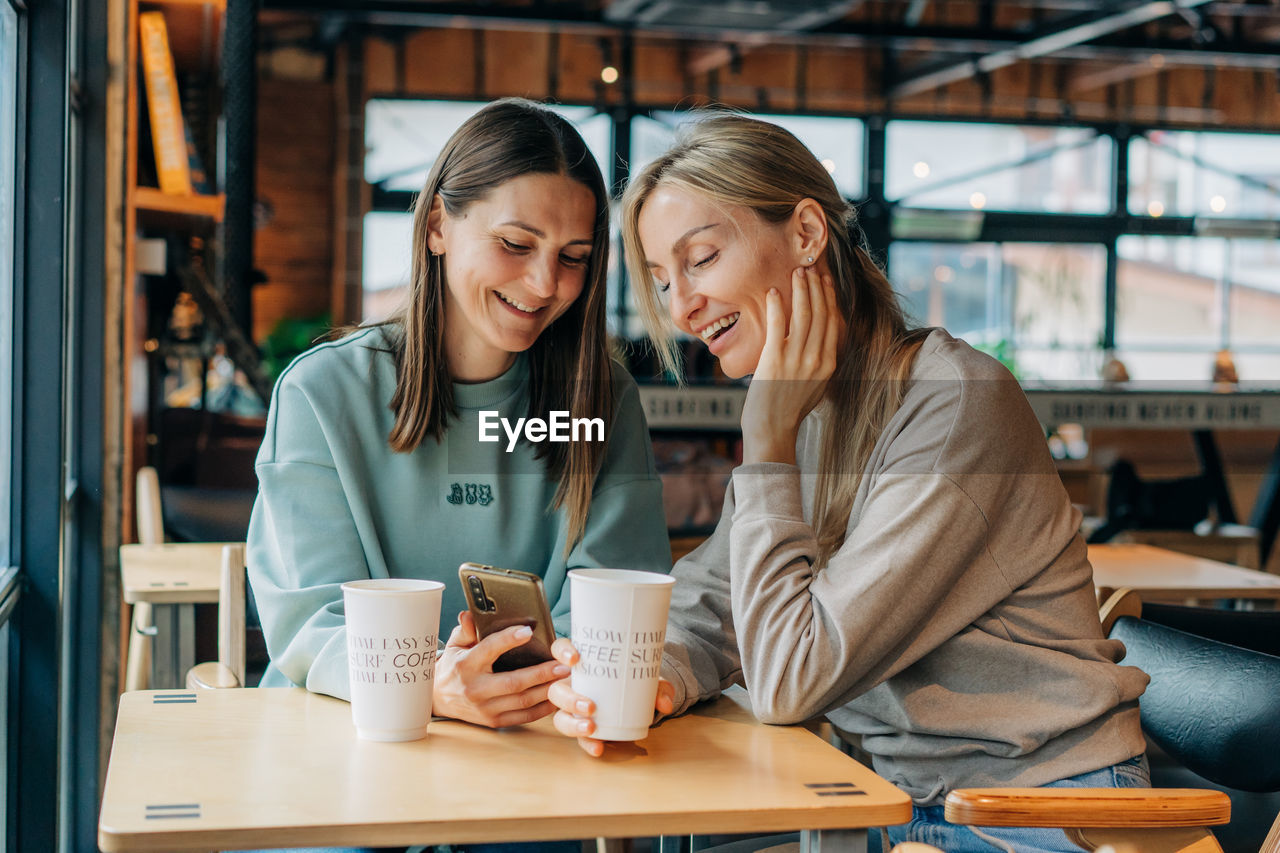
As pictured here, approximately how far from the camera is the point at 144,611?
2477mm

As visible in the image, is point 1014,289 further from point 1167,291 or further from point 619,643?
point 619,643

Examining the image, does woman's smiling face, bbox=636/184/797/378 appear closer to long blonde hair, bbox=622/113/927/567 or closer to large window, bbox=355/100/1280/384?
long blonde hair, bbox=622/113/927/567

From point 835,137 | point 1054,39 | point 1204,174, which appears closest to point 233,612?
point 1054,39

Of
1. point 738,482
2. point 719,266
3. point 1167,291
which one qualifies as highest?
point 1167,291

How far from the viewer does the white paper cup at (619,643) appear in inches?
38.9

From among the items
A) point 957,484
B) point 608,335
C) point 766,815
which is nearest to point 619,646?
point 766,815

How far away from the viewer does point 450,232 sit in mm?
1493

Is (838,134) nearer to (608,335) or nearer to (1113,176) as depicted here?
(1113,176)

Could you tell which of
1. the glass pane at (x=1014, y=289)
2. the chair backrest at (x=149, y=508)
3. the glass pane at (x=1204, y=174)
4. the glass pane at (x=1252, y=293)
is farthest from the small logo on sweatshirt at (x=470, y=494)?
the glass pane at (x=1252, y=293)

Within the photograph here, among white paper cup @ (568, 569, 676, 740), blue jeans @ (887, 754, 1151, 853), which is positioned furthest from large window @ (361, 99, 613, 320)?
Result: white paper cup @ (568, 569, 676, 740)

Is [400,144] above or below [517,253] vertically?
above

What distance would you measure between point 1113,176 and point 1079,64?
0.81 metres

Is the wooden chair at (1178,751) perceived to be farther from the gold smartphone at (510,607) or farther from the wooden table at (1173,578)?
the wooden table at (1173,578)

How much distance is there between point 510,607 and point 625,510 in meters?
0.46
